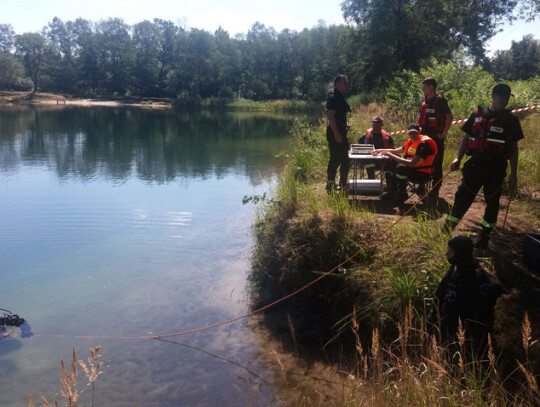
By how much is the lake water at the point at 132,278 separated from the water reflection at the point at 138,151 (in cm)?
25

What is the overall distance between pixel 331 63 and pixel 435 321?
199 feet

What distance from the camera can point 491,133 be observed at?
4594 mm

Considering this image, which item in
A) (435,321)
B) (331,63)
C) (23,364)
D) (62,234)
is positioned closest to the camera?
(435,321)

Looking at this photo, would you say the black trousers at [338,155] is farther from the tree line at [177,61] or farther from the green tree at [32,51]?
the green tree at [32,51]

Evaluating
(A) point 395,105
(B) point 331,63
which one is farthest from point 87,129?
(B) point 331,63

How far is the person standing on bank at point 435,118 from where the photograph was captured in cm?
656

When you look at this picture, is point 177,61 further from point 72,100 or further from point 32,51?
point 32,51

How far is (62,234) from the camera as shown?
879 cm

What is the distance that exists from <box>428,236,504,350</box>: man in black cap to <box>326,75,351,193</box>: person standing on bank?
3288mm

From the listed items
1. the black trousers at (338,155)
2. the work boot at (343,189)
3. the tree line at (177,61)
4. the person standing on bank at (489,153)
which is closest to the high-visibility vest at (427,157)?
the black trousers at (338,155)

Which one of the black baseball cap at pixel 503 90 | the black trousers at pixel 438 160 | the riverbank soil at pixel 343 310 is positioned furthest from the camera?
the black trousers at pixel 438 160

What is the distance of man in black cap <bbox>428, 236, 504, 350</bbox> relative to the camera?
3301 millimetres

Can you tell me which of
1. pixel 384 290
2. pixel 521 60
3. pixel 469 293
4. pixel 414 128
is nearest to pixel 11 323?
pixel 384 290

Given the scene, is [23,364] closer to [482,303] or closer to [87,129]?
[482,303]
